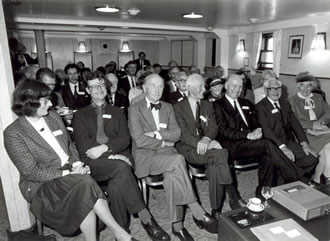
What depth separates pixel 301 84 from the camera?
3410 millimetres

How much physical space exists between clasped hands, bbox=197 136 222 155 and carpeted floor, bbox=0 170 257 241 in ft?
2.17

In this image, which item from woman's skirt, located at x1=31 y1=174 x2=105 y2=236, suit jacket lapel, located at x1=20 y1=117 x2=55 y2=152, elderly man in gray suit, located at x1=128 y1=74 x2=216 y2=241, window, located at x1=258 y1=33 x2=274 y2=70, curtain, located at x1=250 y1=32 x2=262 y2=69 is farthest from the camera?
curtain, located at x1=250 y1=32 x2=262 y2=69

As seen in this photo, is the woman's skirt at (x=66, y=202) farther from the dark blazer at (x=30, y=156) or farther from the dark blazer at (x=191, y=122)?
the dark blazer at (x=191, y=122)

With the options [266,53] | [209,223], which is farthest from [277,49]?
[209,223]

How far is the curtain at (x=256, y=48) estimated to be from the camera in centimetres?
783

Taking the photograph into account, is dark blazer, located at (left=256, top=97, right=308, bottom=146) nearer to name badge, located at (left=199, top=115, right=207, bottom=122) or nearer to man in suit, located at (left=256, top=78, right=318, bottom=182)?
man in suit, located at (left=256, top=78, right=318, bottom=182)

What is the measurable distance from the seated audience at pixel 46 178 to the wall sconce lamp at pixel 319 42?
6.15 meters

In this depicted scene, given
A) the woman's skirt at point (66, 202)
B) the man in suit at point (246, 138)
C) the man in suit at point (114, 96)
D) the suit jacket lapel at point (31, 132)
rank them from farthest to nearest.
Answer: the man in suit at point (114, 96)
the man in suit at point (246, 138)
the suit jacket lapel at point (31, 132)
the woman's skirt at point (66, 202)

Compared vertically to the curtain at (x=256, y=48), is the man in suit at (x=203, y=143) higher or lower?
lower

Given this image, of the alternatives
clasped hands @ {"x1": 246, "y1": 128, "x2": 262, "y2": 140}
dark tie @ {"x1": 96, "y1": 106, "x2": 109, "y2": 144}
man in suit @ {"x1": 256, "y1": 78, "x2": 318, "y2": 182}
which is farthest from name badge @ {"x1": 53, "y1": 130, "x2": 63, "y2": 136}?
man in suit @ {"x1": 256, "y1": 78, "x2": 318, "y2": 182}

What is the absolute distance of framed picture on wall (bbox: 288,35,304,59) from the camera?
6508 mm

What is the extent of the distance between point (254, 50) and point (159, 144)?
6665 mm

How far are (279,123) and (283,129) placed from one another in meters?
0.10

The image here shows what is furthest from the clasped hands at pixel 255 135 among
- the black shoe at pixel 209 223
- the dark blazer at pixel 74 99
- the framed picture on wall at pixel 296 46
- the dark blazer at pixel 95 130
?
the framed picture on wall at pixel 296 46
